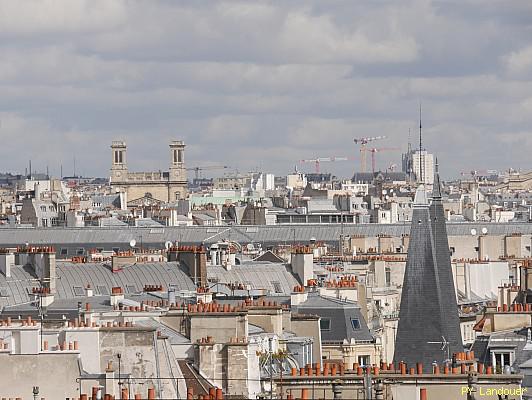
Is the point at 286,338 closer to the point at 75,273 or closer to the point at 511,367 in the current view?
the point at 511,367

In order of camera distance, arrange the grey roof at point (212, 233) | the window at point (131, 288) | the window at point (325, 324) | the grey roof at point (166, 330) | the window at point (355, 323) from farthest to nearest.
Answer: the grey roof at point (212, 233) → the window at point (131, 288) → the window at point (355, 323) → the window at point (325, 324) → the grey roof at point (166, 330)

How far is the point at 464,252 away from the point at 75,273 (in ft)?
155

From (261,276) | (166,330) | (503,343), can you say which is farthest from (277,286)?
(166,330)

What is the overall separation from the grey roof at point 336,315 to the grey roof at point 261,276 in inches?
315

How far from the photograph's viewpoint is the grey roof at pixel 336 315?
58.3m

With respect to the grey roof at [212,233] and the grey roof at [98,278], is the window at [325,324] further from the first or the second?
the grey roof at [212,233]

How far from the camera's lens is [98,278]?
6638 centimetres

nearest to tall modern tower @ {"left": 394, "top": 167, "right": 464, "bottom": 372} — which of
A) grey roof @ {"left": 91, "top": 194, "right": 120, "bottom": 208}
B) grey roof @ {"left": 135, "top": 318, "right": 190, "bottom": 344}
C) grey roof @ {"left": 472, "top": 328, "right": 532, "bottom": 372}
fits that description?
grey roof @ {"left": 472, "top": 328, "right": 532, "bottom": 372}

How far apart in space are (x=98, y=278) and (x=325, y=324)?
9.60m

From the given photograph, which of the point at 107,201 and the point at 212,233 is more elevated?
the point at 107,201

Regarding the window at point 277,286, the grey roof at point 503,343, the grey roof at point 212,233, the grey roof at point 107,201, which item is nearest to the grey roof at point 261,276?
the window at point 277,286

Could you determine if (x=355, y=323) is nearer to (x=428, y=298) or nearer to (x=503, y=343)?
(x=428, y=298)

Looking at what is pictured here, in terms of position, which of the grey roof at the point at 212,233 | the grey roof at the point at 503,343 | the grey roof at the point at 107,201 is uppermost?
the grey roof at the point at 107,201

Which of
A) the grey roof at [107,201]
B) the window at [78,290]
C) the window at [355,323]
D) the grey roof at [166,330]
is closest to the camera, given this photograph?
the grey roof at [166,330]
